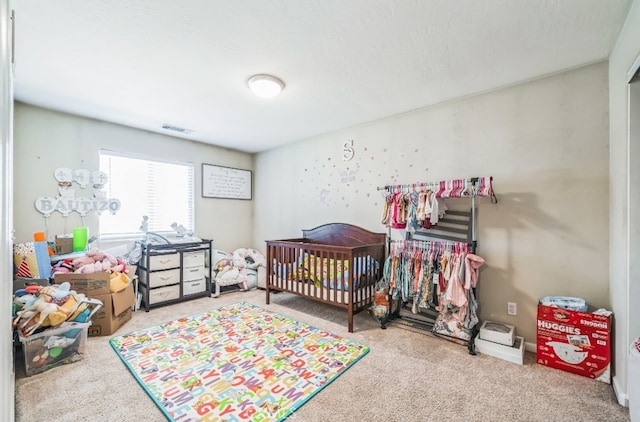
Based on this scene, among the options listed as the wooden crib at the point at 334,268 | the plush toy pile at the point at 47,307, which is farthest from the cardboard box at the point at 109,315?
the wooden crib at the point at 334,268

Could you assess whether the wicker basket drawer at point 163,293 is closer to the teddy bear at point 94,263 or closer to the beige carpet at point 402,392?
the teddy bear at point 94,263

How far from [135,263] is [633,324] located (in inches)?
173

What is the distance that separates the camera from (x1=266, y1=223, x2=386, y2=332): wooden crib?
2744mm

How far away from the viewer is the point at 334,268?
2783mm

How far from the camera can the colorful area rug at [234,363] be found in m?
1.62

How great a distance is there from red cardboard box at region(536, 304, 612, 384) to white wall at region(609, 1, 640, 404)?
70 mm

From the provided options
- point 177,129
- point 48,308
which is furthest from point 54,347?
point 177,129

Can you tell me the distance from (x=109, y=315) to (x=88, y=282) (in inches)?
14.2

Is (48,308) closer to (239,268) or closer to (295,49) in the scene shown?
(239,268)

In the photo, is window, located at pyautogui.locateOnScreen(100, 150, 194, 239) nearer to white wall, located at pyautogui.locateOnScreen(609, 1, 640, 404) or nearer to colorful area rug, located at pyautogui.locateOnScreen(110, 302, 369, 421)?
colorful area rug, located at pyautogui.locateOnScreen(110, 302, 369, 421)

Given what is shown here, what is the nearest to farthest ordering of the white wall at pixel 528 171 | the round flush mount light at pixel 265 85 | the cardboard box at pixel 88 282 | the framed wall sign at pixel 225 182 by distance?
the white wall at pixel 528 171, the round flush mount light at pixel 265 85, the cardboard box at pixel 88 282, the framed wall sign at pixel 225 182

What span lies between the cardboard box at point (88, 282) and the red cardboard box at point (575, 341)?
3707 millimetres

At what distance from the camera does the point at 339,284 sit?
282 centimetres

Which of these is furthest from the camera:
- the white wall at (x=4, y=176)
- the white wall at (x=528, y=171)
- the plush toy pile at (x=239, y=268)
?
the plush toy pile at (x=239, y=268)
